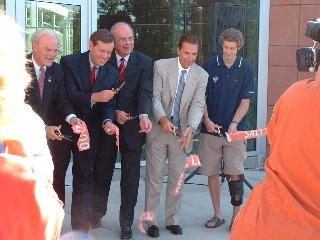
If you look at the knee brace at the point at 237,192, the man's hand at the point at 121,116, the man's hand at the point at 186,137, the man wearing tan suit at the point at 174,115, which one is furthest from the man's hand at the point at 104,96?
the knee brace at the point at 237,192

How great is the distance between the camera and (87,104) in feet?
16.6

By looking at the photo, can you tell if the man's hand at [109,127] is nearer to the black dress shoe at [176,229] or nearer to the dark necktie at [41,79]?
the dark necktie at [41,79]

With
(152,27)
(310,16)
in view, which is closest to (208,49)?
(152,27)

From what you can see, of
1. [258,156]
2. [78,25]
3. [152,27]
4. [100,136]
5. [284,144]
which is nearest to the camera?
[284,144]

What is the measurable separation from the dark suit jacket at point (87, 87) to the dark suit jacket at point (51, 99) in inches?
3.4

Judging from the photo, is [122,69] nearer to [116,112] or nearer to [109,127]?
[116,112]

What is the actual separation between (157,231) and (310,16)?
4.77 m

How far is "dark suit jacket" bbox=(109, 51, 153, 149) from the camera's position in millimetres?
5418

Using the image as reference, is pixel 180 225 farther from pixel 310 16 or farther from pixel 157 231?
pixel 310 16

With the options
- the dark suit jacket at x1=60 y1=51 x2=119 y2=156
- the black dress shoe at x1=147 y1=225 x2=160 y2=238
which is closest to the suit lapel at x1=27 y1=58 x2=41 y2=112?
the dark suit jacket at x1=60 y1=51 x2=119 y2=156

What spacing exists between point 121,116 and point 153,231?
3.71ft

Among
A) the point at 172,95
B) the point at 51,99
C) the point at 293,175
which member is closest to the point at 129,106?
the point at 172,95

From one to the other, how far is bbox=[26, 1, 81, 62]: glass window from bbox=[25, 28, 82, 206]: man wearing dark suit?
6.77 ft

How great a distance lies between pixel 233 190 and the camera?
5746 mm
